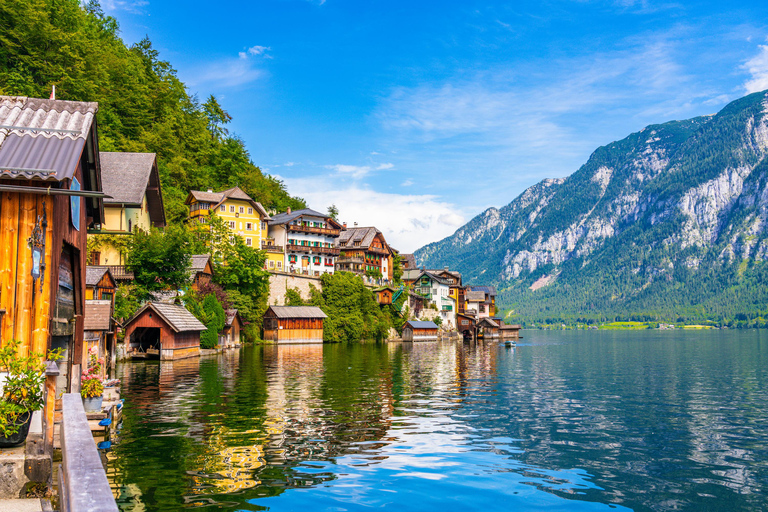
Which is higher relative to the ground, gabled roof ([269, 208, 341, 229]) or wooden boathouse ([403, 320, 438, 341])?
gabled roof ([269, 208, 341, 229])

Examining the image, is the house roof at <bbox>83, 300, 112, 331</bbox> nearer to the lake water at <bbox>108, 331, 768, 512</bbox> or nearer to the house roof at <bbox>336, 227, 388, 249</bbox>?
the lake water at <bbox>108, 331, 768, 512</bbox>

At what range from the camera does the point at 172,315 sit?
164ft

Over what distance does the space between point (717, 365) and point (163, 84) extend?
89513 millimetres

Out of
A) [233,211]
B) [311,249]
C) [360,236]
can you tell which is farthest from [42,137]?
[360,236]

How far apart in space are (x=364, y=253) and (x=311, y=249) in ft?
48.6

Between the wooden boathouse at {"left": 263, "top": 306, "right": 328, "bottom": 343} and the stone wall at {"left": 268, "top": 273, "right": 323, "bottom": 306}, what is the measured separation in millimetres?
3663

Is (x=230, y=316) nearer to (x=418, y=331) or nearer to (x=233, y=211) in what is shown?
(x=233, y=211)

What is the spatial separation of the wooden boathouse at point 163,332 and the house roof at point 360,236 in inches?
2563

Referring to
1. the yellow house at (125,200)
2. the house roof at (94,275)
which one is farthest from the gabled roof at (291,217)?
the house roof at (94,275)

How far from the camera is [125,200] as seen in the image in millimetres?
36000

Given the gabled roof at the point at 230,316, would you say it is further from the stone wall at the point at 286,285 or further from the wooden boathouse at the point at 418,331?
the wooden boathouse at the point at 418,331

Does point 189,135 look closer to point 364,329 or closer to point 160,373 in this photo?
point 364,329

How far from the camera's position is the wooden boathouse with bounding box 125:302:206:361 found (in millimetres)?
49250

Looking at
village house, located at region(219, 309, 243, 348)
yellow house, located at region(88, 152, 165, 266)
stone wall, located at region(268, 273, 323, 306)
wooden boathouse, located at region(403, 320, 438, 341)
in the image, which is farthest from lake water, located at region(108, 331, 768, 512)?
wooden boathouse, located at region(403, 320, 438, 341)
